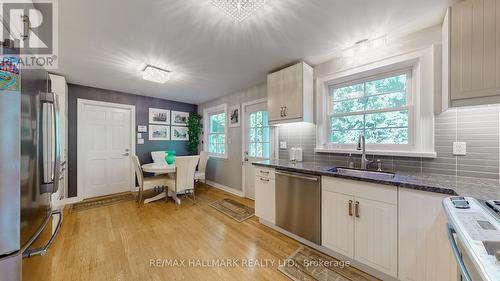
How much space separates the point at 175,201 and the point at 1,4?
318cm

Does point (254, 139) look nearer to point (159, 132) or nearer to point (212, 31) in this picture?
point (212, 31)

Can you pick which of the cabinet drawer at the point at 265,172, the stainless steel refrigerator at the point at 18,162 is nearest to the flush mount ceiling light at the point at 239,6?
the stainless steel refrigerator at the point at 18,162

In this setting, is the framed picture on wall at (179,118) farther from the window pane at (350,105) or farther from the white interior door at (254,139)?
the window pane at (350,105)

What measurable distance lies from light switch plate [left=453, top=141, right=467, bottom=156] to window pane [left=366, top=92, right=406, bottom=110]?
0.57 metres

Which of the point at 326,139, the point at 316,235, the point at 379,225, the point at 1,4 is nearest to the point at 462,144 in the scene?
the point at 379,225

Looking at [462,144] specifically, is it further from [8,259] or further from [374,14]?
[8,259]

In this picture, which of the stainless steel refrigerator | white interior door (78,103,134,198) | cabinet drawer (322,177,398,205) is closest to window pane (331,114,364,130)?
cabinet drawer (322,177,398,205)

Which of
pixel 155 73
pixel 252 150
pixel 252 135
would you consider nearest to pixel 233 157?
pixel 252 150

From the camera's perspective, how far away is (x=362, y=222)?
1.59m

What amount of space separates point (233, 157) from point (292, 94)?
6.99ft

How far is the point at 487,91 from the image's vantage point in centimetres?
126

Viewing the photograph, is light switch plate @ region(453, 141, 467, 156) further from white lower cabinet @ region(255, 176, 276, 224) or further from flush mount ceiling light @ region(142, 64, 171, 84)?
flush mount ceiling light @ region(142, 64, 171, 84)

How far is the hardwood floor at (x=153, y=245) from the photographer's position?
1.60 metres

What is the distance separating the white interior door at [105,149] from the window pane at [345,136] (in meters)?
4.20
